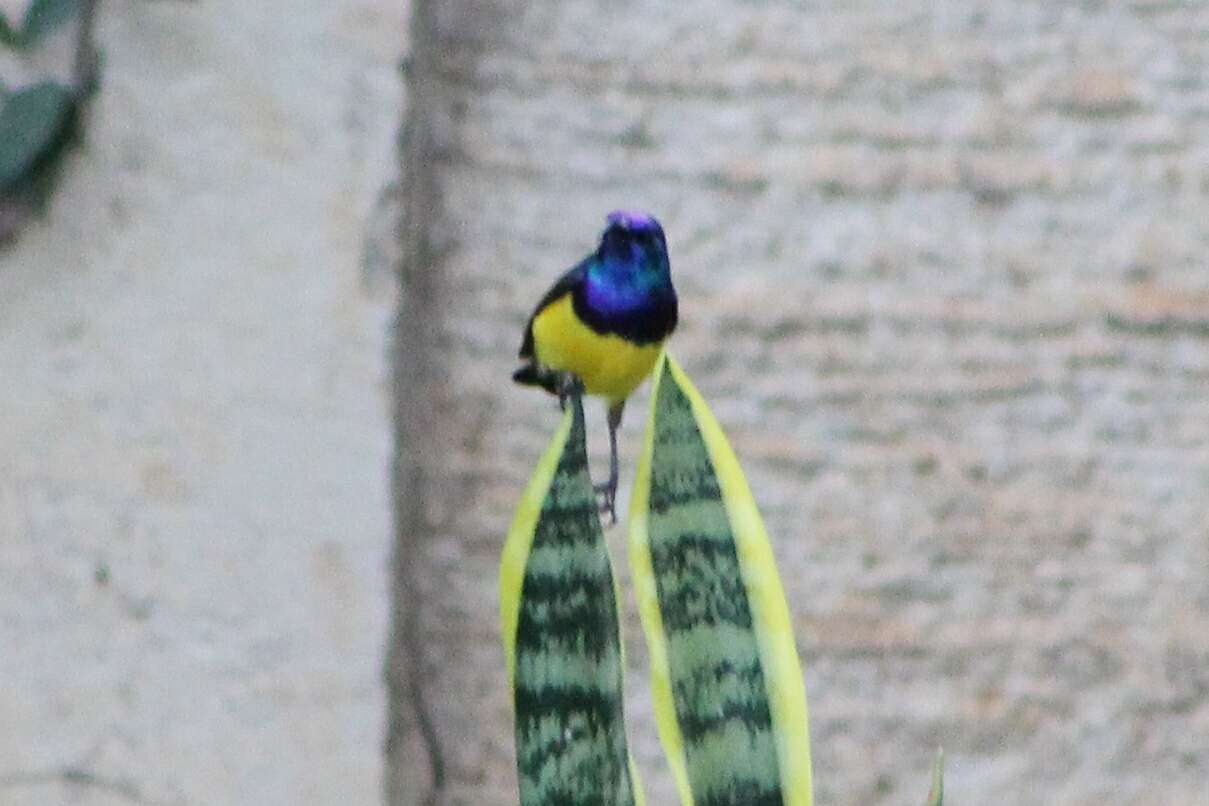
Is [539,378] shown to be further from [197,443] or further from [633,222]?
[197,443]

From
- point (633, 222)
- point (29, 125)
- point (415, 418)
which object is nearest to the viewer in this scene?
point (633, 222)

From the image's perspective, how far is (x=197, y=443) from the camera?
2.76 ft

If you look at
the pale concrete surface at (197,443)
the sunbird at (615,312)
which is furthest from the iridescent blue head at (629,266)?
the pale concrete surface at (197,443)

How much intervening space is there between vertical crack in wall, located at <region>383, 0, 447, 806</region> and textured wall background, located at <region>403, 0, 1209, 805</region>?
11 millimetres

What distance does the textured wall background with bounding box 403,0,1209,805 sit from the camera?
37.5 inches

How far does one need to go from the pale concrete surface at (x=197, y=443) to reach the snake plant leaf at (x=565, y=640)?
0.38 m

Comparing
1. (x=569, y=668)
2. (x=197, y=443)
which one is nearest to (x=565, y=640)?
(x=569, y=668)

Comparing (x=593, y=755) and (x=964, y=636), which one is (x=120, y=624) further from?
(x=964, y=636)

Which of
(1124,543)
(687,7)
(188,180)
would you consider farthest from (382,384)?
(1124,543)

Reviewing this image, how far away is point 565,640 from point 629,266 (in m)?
0.13

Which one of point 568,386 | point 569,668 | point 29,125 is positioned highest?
point 29,125

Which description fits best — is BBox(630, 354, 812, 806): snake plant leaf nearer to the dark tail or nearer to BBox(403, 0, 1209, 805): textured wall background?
the dark tail

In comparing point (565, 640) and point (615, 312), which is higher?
point (615, 312)

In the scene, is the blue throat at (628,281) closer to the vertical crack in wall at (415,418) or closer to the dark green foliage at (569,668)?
the dark green foliage at (569,668)
